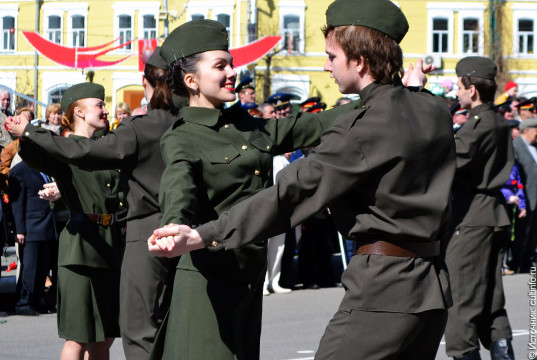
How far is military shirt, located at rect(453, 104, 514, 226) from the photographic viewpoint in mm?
7102

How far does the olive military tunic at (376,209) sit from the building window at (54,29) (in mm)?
45211

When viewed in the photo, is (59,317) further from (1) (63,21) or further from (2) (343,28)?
(1) (63,21)

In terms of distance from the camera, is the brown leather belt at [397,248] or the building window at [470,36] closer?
the brown leather belt at [397,248]

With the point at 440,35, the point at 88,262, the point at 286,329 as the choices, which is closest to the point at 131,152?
the point at 88,262

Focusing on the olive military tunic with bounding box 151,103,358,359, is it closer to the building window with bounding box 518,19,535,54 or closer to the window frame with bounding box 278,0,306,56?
the window frame with bounding box 278,0,306,56

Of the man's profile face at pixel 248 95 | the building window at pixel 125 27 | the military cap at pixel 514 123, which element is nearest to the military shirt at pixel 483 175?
the man's profile face at pixel 248 95

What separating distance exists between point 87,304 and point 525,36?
45782 millimetres

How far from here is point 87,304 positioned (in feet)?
20.1

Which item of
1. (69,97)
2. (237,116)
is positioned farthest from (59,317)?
(237,116)

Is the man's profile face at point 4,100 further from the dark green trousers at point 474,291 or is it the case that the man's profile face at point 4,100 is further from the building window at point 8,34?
the building window at point 8,34

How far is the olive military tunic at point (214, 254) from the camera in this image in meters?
Answer: 4.27

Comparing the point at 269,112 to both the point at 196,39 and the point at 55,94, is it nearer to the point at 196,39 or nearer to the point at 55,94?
the point at 196,39

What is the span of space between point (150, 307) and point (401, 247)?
2284mm

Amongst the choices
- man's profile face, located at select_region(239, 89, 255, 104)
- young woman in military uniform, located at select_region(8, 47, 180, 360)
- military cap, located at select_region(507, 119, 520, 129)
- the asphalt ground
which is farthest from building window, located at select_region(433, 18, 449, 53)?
young woman in military uniform, located at select_region(8, 47, 180, 360)
